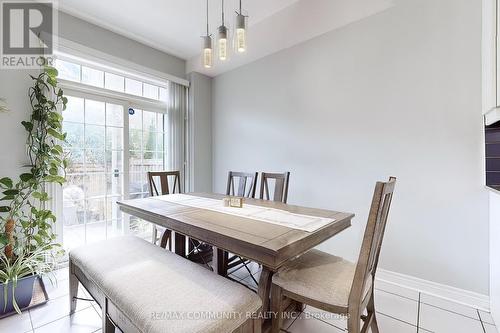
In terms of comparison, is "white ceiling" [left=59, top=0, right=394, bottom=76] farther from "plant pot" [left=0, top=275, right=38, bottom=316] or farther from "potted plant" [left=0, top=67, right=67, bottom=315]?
"plant pot" [left=0, top=275, right=38, bottom=316]

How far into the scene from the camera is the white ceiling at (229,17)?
7.68 feet

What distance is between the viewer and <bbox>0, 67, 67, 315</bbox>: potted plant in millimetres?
1756

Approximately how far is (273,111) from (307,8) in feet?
3.81

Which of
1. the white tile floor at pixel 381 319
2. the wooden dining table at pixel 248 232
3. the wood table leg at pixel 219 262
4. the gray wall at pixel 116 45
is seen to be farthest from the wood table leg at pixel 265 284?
the gray wall at pixel 116 45

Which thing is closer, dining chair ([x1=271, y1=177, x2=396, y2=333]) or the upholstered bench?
the upholstered bench

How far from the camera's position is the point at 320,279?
124 centimetres

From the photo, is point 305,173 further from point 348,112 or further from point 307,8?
point 307,8

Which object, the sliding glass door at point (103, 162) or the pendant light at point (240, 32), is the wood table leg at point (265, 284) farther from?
the sliding glass door at point (103, 162)

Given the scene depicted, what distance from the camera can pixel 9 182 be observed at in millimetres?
1860

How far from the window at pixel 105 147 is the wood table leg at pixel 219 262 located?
1.92m

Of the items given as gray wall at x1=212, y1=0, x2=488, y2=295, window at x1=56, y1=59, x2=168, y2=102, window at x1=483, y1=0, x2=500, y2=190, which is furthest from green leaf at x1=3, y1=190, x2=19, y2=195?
window at x1=483, y1=0, x2=500, y2=190

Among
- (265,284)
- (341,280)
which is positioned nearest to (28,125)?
(265,284)

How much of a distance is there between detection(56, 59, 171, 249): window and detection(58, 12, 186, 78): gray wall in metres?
0.26

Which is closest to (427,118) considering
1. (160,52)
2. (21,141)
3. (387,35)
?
(387,35)
